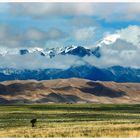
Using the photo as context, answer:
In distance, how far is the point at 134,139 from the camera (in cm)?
3931

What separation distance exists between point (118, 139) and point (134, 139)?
50.7 inches

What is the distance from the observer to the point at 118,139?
40.0 meters

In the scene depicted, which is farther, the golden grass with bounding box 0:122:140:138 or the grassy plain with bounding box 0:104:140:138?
the grassy plain with bounding box 0:104:140:138

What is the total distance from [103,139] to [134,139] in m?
2.34

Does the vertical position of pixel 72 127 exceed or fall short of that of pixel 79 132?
it exceeds it

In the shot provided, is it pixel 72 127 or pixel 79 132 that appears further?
pixel 72 127

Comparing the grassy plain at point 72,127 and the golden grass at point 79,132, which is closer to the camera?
the golden grass at point 79,132

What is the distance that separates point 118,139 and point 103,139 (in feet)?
3.64

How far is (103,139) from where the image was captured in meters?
40.1
